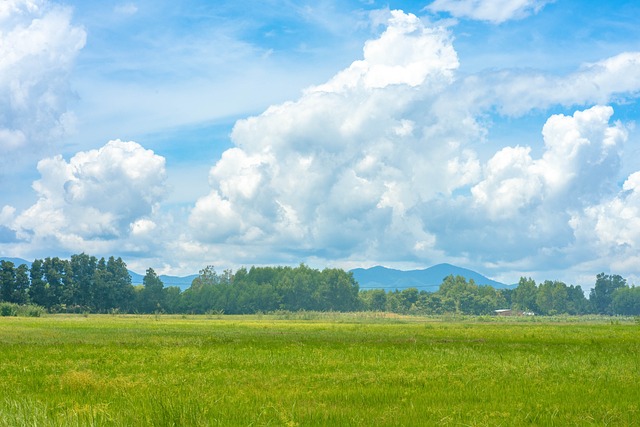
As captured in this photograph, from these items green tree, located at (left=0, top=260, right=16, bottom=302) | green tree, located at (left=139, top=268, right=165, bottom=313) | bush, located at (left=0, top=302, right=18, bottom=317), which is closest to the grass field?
bush, located at (left=0, top=302, right=18, bottom=317)

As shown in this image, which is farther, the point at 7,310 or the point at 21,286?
the point at 21,286

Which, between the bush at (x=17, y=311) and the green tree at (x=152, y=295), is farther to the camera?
the green tree at (x=152, y=295)

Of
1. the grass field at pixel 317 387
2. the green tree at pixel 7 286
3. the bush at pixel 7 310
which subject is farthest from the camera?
the green tree at pixel 7 286

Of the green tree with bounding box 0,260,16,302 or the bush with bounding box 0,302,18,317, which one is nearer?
the bush with bounding box 0,302,18,317

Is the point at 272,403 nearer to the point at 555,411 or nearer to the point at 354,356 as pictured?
the point at 555,411

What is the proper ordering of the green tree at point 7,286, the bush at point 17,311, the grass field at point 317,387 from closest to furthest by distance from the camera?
the grass field at point 317,387 → the bush at point 17,311 → the green tree at point 7,286

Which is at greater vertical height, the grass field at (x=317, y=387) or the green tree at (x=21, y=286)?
the green tree at (x=21, y=286)

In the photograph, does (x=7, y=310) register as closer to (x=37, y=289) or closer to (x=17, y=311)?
(x=17, y=311)

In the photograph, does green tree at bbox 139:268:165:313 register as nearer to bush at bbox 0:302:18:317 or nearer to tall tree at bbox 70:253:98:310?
tall tree at bbox 70:253:98:310

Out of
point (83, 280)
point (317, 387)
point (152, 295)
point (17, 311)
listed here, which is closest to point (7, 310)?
point (17, 311)

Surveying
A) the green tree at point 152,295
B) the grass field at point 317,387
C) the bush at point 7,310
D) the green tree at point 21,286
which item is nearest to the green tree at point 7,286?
the green tree at point 21,286

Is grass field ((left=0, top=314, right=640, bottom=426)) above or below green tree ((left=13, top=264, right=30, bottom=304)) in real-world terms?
below

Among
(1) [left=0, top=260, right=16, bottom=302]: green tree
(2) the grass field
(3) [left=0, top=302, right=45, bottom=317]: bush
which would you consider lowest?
(2) the grass field

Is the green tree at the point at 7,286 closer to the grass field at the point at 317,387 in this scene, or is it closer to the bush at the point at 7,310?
the bush at the point at 7,310
